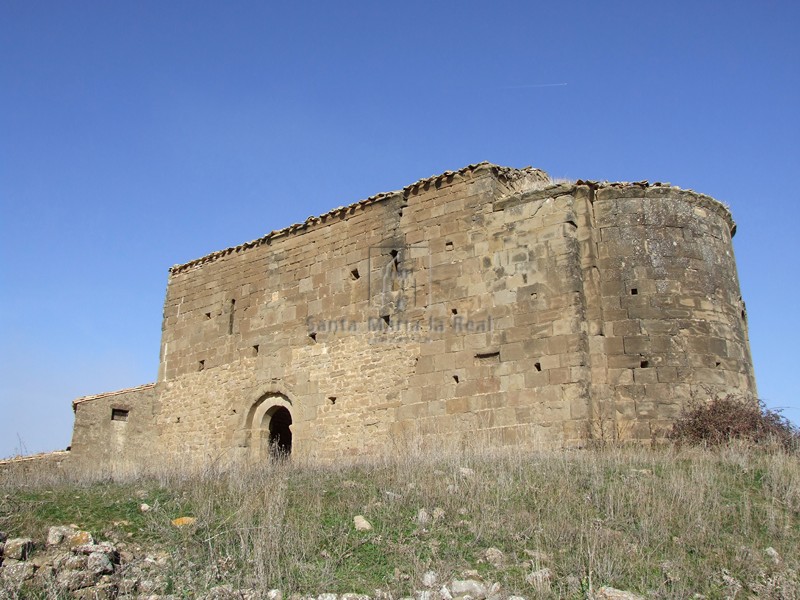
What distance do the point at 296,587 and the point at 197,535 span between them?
1.36m

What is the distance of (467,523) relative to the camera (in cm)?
690

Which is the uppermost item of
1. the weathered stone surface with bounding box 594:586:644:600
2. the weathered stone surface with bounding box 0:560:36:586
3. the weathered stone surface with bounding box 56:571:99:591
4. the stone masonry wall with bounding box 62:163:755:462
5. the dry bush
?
the stone masonry wall with bounding box 62:163:755:462

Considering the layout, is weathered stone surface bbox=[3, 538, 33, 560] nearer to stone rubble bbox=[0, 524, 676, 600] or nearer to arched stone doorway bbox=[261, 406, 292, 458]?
stone rubble bbox=[0, 524, 676, 600]

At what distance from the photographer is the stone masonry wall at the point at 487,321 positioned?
1151 centimetres

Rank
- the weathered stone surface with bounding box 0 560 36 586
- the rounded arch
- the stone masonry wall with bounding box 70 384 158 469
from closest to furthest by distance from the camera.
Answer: the weathered stone surface with bounding box 0 560 36 586 → the rounded arch → the stone masonry wall with bounding box 70 384 158 469

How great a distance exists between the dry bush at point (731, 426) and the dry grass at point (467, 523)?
58.0 inches

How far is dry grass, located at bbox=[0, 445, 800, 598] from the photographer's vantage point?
5879 mm

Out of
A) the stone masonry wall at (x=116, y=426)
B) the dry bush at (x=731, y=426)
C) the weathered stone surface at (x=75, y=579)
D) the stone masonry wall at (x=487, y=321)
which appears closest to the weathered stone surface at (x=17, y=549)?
the weathered stone surface at (x=75, y=579)

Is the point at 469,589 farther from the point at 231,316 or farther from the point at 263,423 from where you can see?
the point at 231,316

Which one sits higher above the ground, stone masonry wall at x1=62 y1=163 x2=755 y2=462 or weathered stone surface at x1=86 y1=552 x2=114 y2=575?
stone masonry wall at x1=62 y1=163 x2=755 y2=462

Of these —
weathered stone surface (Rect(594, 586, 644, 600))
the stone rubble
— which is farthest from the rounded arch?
weathered stone surface (Rect(594, 586, 644, 600))

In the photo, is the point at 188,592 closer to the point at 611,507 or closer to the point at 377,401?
the point at 611,507

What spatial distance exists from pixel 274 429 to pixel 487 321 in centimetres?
566

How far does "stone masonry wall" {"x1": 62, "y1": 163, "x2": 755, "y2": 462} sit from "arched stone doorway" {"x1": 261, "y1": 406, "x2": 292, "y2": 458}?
0.07 meters
